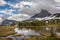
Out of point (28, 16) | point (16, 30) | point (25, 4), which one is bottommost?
point (16, 30)

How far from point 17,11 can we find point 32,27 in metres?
1.56

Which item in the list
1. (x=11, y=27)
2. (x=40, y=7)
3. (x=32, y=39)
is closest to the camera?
(x=32, y=39)

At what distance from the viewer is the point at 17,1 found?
1023 centimetres

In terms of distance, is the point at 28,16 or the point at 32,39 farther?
the point at 28,16

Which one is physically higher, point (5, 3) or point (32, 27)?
point (5, 3)

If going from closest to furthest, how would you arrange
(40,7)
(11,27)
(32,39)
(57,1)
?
(32,39) < (11,27) < (57,1) < (40,7)

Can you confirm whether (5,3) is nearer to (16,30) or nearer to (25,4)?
(25,4)

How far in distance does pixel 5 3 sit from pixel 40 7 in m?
2.82

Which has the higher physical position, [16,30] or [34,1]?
[34,1]

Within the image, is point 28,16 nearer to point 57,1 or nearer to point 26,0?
point 26,0

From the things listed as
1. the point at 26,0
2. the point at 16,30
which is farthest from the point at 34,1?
the point at 16,30

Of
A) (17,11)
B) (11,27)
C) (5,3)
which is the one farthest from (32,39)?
(5,3)

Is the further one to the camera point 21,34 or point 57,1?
point 57,1

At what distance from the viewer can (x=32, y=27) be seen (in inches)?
392
